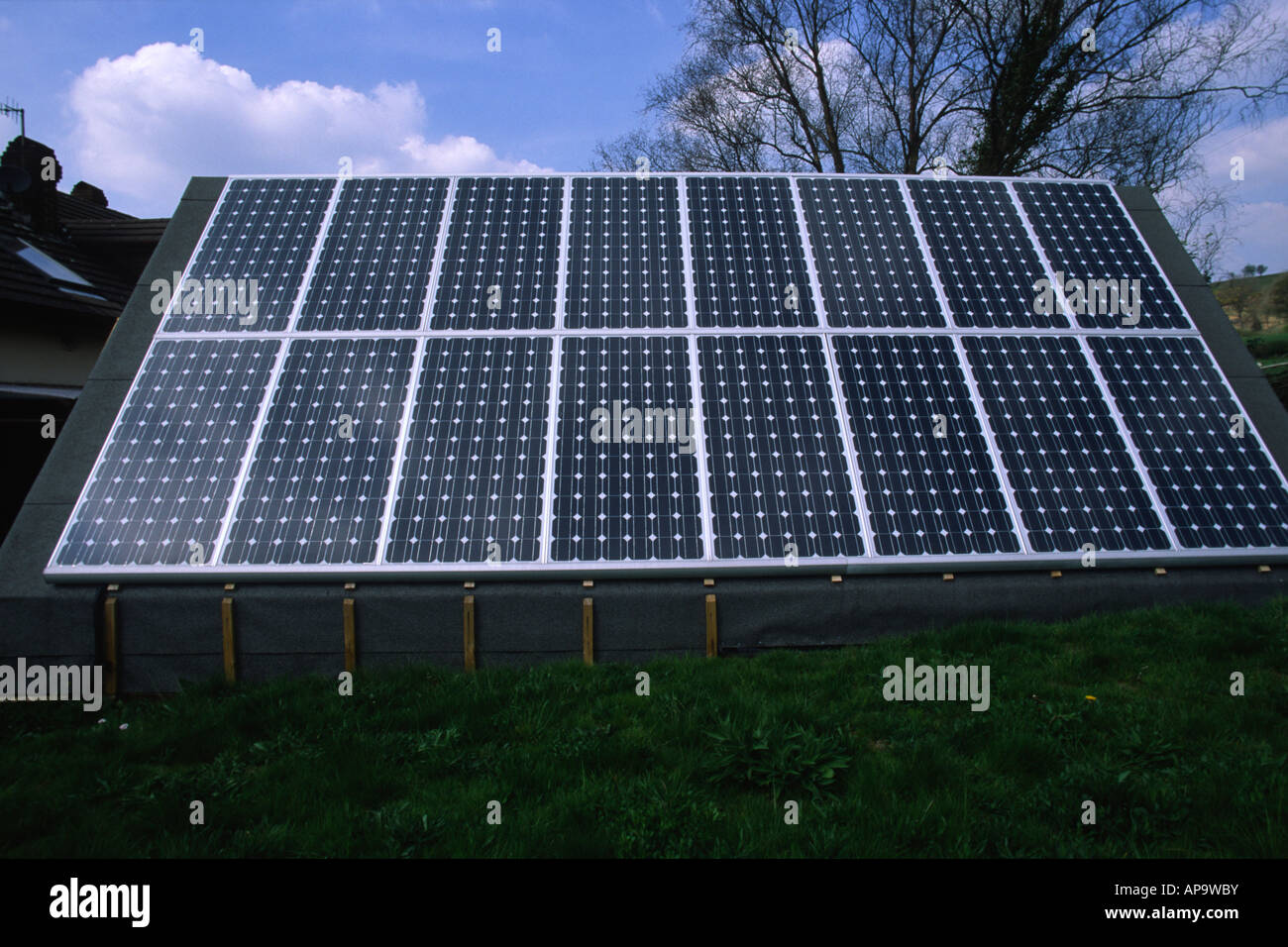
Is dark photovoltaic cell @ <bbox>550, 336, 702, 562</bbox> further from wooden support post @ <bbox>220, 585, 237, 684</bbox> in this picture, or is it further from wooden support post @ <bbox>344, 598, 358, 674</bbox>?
wooden support post @ <bbox>220, 585, 237, 684</bbox>

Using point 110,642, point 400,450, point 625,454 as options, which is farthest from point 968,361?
point 110,642

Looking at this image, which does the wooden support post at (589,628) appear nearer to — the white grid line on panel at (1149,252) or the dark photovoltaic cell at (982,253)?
the dark photovoltaic cell at (982,253)

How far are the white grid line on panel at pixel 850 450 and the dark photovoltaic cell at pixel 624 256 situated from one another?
1.85m

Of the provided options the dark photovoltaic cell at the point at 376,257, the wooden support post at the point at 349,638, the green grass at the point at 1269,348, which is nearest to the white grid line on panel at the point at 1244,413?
the dark photovoltaic cell at the point at 376,257

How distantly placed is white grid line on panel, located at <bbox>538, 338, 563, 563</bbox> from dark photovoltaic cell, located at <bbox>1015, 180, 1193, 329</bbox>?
6773 mm

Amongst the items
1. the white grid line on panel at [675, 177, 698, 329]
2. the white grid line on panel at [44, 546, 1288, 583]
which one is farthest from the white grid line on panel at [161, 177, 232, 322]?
the white grid line on panel at [675, 177, 698, 329]

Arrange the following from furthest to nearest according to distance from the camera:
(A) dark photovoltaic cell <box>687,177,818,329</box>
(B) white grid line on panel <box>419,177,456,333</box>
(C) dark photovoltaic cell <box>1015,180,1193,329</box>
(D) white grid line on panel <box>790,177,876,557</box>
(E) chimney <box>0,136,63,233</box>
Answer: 1. (E) chimney <box>0,136,63,233</box>
2. (C) dark photovoltaic cell <box>1015,180,1193,329</box>
3. (A) dark photovoltaic cell <box>687,177,818,329</box>
4. (B) white grid line on panel <box>419,177,456,333</box>
5. (D) white grid line on panel <box>790,177,876,557</box>

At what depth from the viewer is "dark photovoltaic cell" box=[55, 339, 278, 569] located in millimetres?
7164

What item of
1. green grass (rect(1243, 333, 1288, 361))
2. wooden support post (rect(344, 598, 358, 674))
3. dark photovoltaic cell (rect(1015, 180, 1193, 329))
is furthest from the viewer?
green grass (rect(1243, 333, 1288, 361))

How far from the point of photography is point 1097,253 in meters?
9.80

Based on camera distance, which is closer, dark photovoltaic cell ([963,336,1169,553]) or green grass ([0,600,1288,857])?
green grass ([0,600,1288,857])
